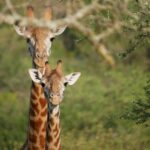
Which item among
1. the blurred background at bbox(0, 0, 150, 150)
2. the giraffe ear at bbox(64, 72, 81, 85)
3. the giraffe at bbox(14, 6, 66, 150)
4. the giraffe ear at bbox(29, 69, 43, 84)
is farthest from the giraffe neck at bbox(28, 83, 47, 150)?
the blurred background at bbox(0, 0, 150, 150)

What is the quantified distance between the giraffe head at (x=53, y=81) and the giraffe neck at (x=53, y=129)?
4.9 inches

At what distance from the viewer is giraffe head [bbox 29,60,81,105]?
8852mm

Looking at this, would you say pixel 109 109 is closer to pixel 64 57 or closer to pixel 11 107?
pixel 11 107

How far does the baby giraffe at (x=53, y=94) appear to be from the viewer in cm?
881

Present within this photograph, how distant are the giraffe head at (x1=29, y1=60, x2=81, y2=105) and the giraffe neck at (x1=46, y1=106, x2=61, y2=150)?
125 mm

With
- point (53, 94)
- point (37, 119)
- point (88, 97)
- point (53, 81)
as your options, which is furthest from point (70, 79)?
point (88, 97)

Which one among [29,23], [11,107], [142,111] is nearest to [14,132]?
[11,107]

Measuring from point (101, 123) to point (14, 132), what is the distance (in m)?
2.01

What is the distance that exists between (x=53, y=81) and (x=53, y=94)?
202mm

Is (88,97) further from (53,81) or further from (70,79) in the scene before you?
(53,81)

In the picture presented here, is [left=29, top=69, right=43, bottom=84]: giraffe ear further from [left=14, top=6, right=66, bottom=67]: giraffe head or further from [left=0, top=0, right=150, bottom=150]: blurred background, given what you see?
[left=0, top=0, right=150, bottom=150]: blurred background

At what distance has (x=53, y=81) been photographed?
898cm

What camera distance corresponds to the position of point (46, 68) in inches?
364

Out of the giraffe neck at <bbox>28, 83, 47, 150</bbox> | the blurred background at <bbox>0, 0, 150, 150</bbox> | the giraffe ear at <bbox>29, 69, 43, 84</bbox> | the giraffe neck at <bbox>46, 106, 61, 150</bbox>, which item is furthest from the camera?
the blurred background at <bbox>0, 0, 150, 150</bbox>
